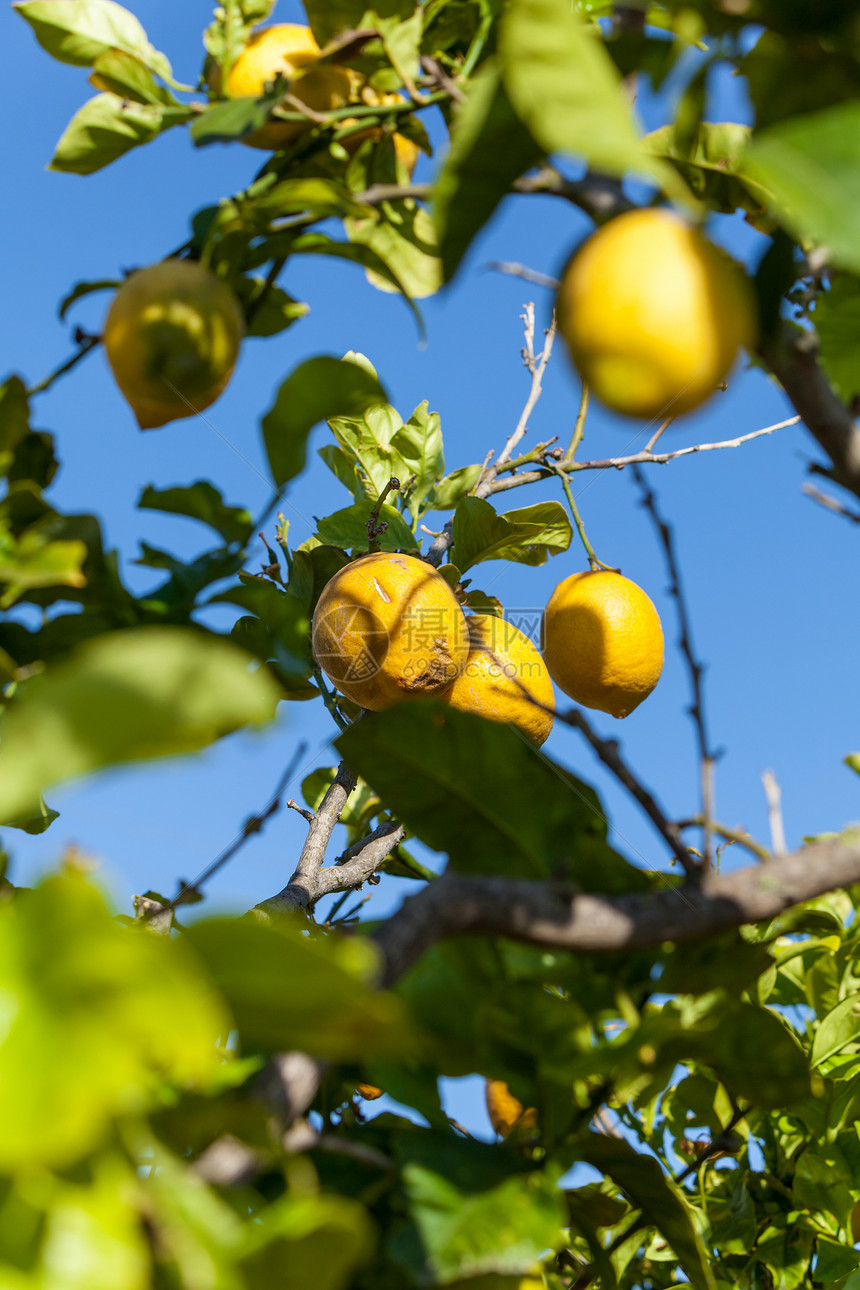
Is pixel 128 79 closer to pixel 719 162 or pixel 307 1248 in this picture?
pixel 719 162

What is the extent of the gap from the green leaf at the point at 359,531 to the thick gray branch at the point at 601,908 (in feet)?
3.55

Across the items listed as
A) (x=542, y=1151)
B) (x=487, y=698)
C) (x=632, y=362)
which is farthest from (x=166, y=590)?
(x=487, y=698)

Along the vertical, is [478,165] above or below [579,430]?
above

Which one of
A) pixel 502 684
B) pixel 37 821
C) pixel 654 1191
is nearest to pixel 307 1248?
pixel 654 1191

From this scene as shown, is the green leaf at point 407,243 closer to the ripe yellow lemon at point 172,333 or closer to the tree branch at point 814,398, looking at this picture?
the ripe yellow lemon at point 172,333

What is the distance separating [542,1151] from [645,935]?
0.68 ft

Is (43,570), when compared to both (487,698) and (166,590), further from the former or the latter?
(487,698)

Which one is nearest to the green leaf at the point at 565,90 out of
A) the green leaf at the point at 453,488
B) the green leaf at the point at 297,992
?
the green leaf at the point at 297,992

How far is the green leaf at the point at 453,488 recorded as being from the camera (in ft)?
5.72

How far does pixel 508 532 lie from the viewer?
4.96 ft

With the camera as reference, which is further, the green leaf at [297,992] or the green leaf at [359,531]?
the green leaf at [359,531]

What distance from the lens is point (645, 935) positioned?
540 mm

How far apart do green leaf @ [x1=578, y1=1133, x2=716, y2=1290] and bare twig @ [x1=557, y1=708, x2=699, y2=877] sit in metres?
0.24

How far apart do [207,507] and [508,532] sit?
0.86 metres
